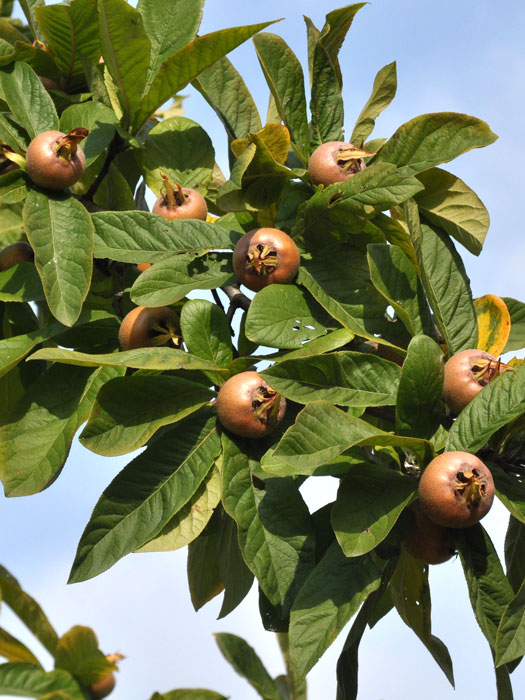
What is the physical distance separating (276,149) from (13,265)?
2.48 ft

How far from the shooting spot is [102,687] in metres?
1.33

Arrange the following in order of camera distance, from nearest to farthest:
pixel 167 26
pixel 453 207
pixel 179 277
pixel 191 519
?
pixel 191 519
pixel 179 277
pixel 453 207
pixel 167 26

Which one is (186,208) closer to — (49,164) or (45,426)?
(49,164)

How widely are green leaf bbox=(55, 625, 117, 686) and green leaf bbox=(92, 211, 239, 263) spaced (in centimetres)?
97

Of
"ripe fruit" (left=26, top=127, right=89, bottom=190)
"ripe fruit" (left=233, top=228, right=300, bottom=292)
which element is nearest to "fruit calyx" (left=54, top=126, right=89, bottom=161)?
"ripe fruit" (left=26, top=127, right=89, bottom=190)

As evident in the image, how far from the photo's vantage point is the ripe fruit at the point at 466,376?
1.86 meters

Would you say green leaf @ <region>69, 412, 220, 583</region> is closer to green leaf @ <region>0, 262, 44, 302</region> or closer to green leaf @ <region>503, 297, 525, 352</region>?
green leaf @ <region>0, 262, 44, 302</region>

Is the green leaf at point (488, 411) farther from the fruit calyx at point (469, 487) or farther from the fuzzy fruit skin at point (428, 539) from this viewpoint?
the fuzzy fruit skin at point (428, 539)

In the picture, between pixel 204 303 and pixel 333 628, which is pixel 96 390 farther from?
pixel 333 628

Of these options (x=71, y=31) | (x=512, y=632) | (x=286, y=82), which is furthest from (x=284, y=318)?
(x=71, y=31)

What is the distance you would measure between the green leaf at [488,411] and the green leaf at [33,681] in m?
0.85

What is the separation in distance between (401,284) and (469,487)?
516mm

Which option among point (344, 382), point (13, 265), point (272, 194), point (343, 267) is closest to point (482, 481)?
point (344, 382)

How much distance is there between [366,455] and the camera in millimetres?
1839
